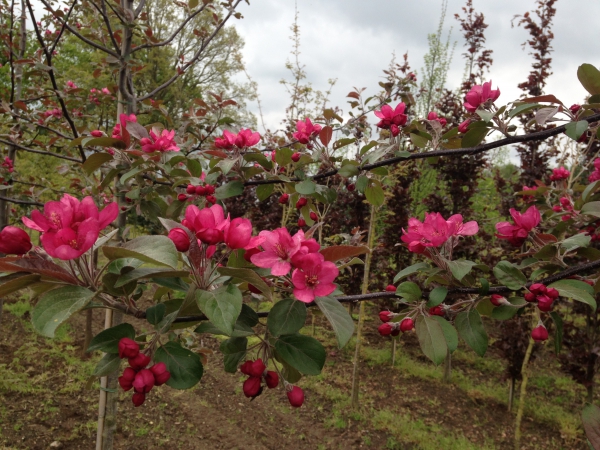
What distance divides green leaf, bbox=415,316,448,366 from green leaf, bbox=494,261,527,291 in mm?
210

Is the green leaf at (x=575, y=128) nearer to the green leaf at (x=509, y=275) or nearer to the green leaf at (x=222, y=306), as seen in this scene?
the green leaf at (x=509, y=275)

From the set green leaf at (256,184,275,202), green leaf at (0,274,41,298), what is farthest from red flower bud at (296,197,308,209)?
green leaf at (0,274,41,298)

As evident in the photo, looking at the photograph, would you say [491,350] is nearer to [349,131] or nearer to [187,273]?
[349,131]

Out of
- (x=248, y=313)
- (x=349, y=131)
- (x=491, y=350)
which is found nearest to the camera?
(x=248, y=313)

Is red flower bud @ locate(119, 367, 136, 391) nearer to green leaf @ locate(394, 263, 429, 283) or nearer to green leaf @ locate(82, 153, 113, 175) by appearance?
green leaf @ locate(394, 263, 429, 283)

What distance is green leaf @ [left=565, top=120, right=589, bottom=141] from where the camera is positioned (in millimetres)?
971

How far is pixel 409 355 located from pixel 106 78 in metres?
8.93

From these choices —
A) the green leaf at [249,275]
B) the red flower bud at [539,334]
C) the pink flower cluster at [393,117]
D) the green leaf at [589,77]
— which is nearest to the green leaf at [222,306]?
the green leaf at [249,275]

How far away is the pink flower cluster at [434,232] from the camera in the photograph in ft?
3.06

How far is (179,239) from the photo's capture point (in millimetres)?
710

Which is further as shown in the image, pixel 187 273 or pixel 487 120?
pixel 487 120

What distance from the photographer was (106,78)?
921cm

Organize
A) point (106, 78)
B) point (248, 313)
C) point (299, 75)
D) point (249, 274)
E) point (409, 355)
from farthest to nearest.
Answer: point (106, 78) < point (299, 75) < point (409, 355) < point (248, 313) < point (249, 274)

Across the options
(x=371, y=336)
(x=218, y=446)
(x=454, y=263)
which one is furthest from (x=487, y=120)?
(x=371, y=336)
